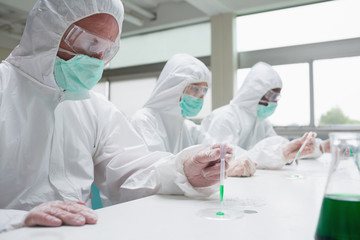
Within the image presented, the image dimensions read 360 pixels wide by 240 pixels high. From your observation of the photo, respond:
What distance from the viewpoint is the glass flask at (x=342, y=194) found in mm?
424

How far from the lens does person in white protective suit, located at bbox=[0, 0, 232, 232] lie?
41.6 inches

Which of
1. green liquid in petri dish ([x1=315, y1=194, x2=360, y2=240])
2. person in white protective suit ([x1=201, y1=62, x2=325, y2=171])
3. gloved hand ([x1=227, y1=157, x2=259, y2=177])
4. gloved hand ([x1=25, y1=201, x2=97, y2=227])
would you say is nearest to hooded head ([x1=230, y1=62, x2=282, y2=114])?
person in white protective suit ([x1=201, y1=62, x2=325, y2=171])

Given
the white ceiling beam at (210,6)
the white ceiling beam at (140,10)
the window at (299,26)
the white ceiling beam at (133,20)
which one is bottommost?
the window at (299,26)

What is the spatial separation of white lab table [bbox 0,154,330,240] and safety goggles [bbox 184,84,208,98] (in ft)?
4.43

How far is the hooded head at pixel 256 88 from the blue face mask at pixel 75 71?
1941 mm

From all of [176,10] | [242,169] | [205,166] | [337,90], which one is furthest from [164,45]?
[205,166]

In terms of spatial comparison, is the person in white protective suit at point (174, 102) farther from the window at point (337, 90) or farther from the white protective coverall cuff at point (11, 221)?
the window at point (337, 90)

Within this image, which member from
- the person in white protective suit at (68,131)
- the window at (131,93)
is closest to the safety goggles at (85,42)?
the person in white protective suit at (68,131)

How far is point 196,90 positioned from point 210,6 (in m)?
2.37

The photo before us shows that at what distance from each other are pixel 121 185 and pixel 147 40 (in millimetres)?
4527

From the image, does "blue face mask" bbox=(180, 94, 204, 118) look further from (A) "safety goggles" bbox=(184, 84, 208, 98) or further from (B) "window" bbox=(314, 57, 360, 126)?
(B) "window" bbox=(314, 57, 360, 126)

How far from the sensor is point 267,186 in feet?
4.16

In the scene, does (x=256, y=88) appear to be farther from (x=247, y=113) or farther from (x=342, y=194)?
(x=342, y=194)

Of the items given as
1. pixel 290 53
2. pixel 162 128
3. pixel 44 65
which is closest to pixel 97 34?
pixel 44 65
